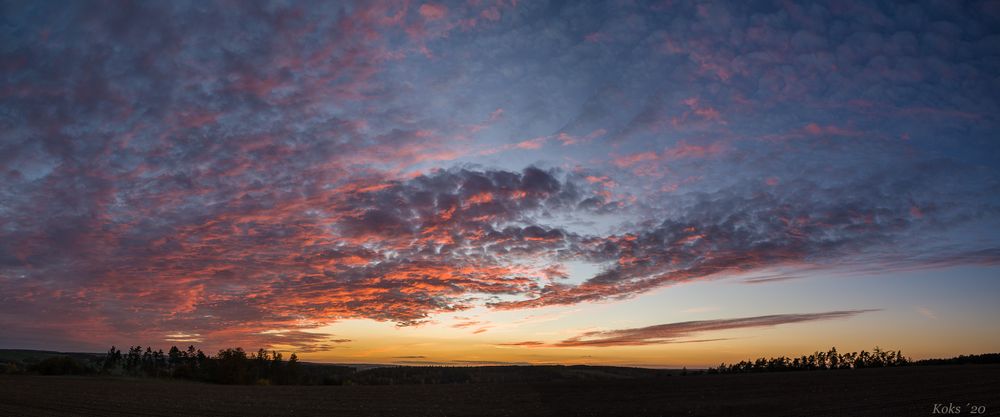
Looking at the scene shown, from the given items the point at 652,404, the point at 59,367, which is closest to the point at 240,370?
the point at 59,367

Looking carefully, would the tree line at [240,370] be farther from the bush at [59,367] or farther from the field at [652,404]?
the field at [652,404]

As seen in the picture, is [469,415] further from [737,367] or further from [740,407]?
[737,367]

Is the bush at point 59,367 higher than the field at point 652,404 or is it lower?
lower

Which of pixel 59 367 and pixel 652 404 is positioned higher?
pixel 652 404

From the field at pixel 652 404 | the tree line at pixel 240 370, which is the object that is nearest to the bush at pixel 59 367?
the tree line at pixel 240 370

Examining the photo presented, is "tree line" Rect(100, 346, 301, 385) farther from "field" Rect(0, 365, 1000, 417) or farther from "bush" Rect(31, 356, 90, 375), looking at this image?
"field" Rect(0, 365, 1000, 417)

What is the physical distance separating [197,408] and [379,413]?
16.0 meters

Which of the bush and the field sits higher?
the field

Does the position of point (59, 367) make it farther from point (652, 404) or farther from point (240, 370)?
point (652, 404)

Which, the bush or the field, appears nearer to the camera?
the field

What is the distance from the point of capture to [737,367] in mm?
140750

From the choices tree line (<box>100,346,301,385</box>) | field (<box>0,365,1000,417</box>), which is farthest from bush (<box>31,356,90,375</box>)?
field (<box>0,365,1000,417</box>)

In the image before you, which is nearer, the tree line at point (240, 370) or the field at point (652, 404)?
the field at point (652, 404)

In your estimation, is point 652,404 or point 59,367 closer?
point 652,404
